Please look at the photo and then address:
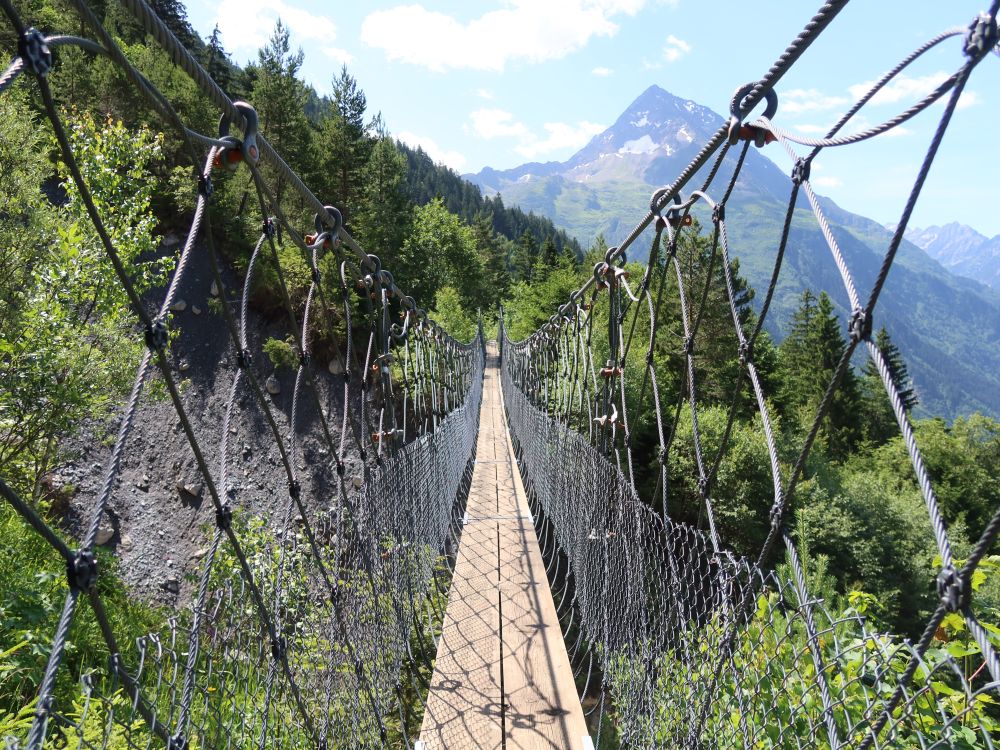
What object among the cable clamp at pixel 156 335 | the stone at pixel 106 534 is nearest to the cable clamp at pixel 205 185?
the cable clamp at pixel 156 335

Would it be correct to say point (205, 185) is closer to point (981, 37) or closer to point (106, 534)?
point (981, 37)

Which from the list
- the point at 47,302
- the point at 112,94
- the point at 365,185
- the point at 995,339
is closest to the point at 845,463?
the point at 365,185

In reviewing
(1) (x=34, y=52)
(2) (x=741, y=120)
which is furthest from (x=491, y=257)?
(1) (x=34, y=52)

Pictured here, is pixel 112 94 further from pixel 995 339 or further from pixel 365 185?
pixel 995 339

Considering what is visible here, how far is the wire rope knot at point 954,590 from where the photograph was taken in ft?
1.60

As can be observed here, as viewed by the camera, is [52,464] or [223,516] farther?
[52,464]

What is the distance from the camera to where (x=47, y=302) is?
4.95m

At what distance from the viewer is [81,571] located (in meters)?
0.57

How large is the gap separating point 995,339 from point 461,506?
9674 inches

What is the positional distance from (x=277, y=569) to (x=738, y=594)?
35.3 inches

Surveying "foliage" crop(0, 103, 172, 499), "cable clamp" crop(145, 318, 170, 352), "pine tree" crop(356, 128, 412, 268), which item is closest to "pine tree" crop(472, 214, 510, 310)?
Answer: "pine tree" crop(356, 128, 412, 268)

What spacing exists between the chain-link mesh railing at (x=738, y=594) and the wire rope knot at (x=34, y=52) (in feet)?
2.70

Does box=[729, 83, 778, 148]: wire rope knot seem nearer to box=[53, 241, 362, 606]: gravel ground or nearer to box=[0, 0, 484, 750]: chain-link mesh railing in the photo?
box=[0, 0, 484, 750]: chain-link mesh railing

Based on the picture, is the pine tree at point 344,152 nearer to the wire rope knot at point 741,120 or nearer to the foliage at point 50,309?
the foliage at point 50,309
